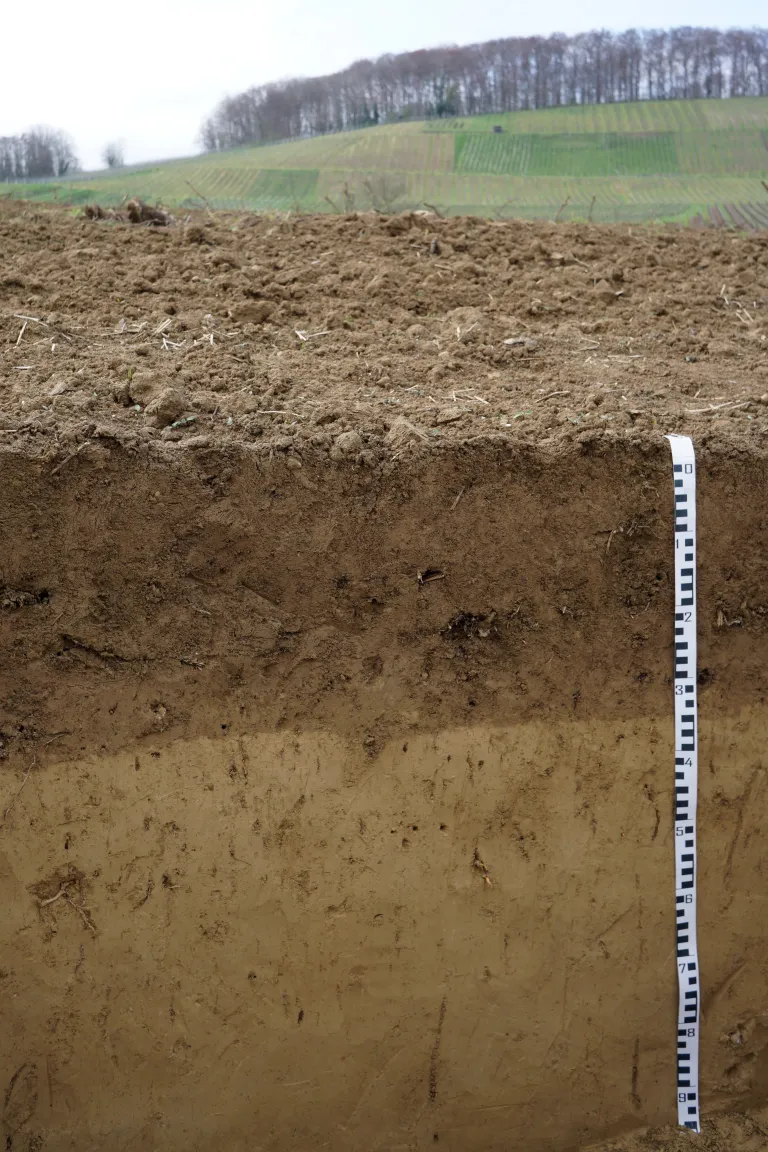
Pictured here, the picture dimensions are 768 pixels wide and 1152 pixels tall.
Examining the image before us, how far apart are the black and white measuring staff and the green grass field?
372cm

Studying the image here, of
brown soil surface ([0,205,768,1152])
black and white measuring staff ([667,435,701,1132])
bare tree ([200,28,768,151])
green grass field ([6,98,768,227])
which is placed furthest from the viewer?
bare tree ([200,28,768,151])

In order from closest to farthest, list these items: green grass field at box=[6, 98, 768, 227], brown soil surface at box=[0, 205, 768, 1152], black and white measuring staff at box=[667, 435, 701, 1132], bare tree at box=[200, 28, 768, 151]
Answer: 1. brown soil surface at box=[0, 205, 768, 1152]
2. black and white measuring staff at box=[667, 435, 701, 1132]
3. green grass field at box=[6, 98, 768, 227]
4. bare tree at box=[200, 28, 768, 151]

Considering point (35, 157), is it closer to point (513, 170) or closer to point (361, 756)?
point (513, 170)

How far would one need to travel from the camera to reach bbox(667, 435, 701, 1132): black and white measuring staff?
3.40 m

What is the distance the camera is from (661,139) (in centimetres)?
820

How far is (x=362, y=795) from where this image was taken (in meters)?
3.46

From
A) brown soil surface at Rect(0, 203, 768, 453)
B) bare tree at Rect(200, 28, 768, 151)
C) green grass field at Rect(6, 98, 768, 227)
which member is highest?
bare tree at Rect(200, 28, 768, 151)

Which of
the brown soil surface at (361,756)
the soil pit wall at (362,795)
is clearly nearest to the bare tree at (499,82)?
the brown soil surface at (361,756)

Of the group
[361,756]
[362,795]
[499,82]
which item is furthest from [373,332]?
[499,82]

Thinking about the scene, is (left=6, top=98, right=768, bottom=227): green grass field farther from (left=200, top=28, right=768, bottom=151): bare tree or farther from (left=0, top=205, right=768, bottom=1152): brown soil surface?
(left=0, top=205, right=768, bottom=1152): brown soil surface

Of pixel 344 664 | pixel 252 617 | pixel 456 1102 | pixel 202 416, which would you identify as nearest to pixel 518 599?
pixel 344 664

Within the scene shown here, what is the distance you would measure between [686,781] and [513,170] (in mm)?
5950

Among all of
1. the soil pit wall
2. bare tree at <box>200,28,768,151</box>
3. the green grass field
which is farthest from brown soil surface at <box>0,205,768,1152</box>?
bare tree at <box>200,28,768,151</box>

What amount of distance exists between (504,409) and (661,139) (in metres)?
5.98
